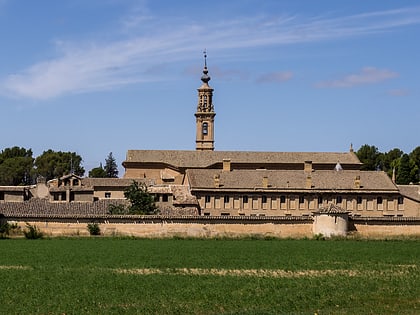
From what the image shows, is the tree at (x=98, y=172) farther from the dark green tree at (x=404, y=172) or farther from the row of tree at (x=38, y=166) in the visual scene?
the dark green tree at (x=404, y=172)

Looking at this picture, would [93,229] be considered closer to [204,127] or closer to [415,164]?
[204,127]

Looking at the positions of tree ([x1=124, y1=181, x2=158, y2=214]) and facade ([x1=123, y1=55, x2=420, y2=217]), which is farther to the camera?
facade ([x1=123, y1=55, x2=420, y2=217])

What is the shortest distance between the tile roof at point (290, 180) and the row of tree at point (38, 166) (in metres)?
54.0

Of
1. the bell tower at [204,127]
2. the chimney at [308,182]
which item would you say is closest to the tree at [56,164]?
the bell tower at [204,127]

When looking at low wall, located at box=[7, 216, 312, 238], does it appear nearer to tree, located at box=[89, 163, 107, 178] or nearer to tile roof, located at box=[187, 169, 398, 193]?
tile roof, located at box=[187, 169, 398, 193]

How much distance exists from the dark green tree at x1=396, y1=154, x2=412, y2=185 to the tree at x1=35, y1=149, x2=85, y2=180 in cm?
5373

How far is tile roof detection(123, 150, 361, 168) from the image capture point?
9900 centimetres

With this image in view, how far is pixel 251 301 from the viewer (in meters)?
24.0

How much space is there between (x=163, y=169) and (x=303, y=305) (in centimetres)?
7830

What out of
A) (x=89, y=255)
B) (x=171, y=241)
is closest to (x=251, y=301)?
(x=89, y=255)

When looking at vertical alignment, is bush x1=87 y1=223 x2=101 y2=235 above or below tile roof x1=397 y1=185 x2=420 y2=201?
below

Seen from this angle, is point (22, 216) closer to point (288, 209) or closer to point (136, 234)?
point (136, 234)

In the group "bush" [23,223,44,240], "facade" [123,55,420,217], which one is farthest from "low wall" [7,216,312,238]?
"facade" [123,55,420,217]

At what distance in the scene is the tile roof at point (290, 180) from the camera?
269ft
